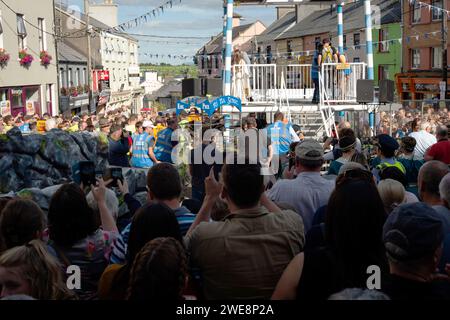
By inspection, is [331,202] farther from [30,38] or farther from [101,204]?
[30,38]

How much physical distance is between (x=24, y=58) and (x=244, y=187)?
77.4 ft

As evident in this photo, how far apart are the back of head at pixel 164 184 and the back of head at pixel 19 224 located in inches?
29.5

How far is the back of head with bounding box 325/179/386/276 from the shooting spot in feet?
9.69

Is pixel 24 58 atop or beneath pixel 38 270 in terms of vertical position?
atop

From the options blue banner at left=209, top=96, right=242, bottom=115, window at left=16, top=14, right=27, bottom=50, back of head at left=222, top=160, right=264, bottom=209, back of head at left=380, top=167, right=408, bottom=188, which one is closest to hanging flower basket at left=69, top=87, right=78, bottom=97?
window at left=16, top=14, right=27, bottom=50

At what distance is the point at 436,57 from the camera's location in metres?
34.8

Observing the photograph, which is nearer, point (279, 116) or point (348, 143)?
point (348, 143)

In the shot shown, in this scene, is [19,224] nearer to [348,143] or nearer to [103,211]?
[103,211]

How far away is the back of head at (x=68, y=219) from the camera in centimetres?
333

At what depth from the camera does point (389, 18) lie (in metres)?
40.4

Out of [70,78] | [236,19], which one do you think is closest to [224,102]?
[70,78]

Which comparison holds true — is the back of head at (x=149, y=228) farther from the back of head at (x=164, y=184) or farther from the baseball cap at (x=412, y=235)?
the baseball cap at (x=412, y=235)

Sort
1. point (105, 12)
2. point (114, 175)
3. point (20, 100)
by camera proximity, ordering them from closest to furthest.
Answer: point (114, 175) < point (20, 100) < point (105, 12)

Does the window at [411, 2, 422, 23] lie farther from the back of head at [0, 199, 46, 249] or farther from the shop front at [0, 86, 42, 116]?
the back of head at [0, 199, 46, 249]
